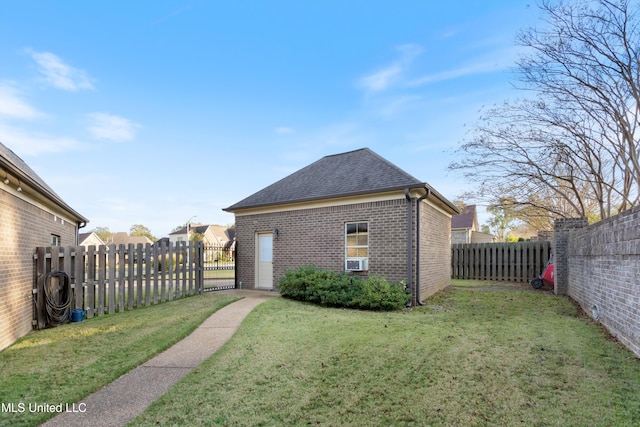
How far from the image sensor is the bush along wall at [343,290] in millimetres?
8766

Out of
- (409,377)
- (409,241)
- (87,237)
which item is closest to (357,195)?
(409,241)

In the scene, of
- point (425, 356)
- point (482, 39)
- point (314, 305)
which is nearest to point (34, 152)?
point (314, 305)

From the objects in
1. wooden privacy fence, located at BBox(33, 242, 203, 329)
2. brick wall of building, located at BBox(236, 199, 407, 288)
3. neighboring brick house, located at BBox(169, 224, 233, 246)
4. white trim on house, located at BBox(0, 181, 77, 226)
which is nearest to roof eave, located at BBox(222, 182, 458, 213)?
brick wall of building, located at BBox(236, 199, 407, 288)

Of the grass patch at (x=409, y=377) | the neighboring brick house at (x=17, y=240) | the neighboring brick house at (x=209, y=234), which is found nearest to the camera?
the grass patch at (x=409, y=377)

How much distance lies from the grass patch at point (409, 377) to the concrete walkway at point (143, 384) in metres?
0.21

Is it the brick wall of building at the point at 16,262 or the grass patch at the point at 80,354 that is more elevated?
the brick wall of building at the point at 16,262

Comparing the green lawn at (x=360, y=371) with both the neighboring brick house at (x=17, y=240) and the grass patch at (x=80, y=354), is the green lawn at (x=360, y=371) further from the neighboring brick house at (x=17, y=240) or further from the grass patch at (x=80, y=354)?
the neighboring brick house at (x=17, y=240)

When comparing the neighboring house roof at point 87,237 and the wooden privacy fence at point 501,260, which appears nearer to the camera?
the wooden privacy fence at point 501,260

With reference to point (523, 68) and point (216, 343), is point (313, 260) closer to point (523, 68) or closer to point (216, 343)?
point (216, 343)

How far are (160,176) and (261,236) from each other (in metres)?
12.5

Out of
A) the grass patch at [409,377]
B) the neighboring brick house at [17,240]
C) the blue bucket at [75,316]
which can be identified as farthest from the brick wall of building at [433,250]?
the neighboring brick house at [17,240]

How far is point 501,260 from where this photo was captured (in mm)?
16938

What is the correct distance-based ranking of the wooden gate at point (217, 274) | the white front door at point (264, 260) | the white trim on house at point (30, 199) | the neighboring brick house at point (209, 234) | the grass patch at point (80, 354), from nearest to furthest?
the grass patch at point (80, 354) < the white trim on house at point (30, 199) < the white front door at point (264, 260) < the wooden gate at point (217, 274) < the neighboring brick house at point (209, 234)

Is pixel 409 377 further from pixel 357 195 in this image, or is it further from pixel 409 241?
pixel 357 195
